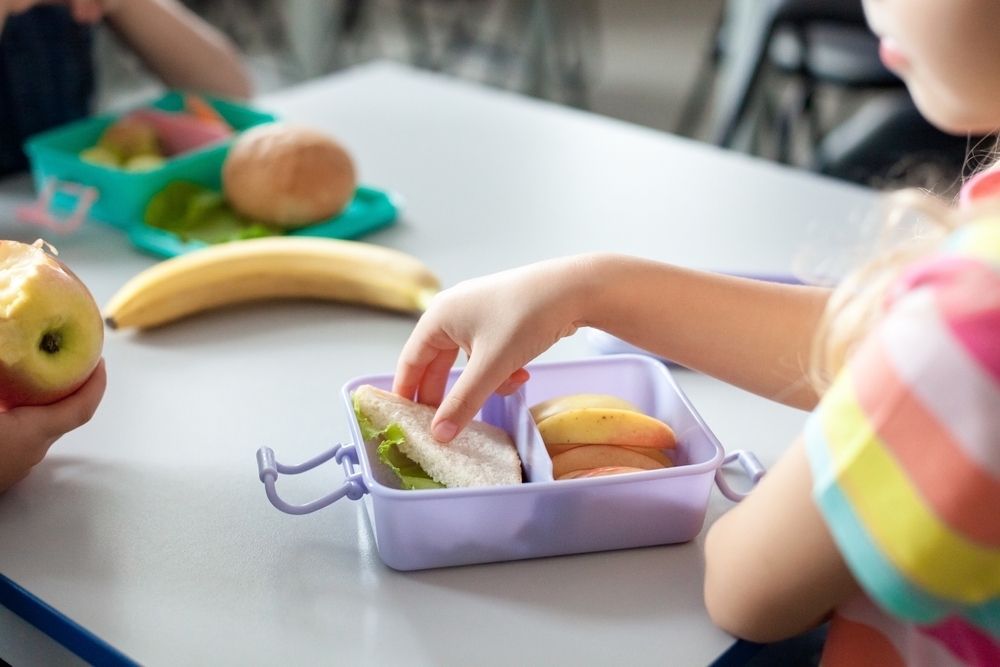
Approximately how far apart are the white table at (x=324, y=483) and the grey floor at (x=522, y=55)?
2.56 m

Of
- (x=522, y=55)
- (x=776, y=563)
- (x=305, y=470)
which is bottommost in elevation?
(x=522, y=55)

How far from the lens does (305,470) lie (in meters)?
0.71

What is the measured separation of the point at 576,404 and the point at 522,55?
10.9 feet

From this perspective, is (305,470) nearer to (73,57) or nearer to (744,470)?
(744,470)

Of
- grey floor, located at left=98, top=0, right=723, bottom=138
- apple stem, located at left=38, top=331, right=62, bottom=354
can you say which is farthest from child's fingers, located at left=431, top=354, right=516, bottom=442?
grey floor, located at left=98, top=0, right=723, bottom=138

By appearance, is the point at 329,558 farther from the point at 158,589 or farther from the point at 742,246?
the point at 742,246

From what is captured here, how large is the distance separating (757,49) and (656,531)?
5.47ft

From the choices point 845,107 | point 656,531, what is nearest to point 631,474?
point 656,531

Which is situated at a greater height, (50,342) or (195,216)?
(50,342)

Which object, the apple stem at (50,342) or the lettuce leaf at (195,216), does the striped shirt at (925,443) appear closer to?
the apple stem at (50,342)

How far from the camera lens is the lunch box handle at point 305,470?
0.65 metres

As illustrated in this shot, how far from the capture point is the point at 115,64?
13.5 ft

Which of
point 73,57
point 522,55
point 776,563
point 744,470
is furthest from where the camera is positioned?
point 522,55

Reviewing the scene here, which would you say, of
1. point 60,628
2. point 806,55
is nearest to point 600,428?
point 60,628
